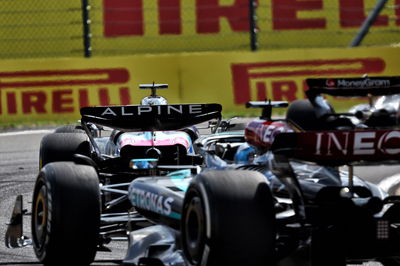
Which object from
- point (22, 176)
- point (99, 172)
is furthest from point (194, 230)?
point (22, 176)

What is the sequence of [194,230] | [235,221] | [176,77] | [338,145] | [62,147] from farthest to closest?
[176,77] → [62,147] → [194,230] → [338,145] → [235,221]

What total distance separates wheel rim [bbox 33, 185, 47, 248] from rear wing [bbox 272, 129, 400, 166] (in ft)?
5.56

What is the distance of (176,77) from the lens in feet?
50.0

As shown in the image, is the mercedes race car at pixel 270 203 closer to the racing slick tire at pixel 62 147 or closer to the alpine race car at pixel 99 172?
the alpine race car at pixel 99 172

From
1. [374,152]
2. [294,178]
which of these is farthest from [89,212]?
[374,152]

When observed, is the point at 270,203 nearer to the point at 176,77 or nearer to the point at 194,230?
the point at 194,230

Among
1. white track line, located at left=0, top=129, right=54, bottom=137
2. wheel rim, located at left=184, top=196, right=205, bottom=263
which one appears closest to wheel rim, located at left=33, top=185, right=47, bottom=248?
wheel rim, located at left=184, top=196, right=205, bottom=263

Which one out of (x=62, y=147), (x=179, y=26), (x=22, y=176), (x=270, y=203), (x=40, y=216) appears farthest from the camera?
(x=179, y=26)

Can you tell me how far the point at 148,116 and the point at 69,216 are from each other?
2.24 metres

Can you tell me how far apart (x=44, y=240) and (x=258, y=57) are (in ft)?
30.9

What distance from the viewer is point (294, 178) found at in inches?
210

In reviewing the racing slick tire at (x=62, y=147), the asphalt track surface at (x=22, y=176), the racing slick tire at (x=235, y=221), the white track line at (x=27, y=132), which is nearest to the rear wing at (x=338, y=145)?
the racing slick tire at (x=235, y=221)

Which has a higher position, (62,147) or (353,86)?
(353,86)

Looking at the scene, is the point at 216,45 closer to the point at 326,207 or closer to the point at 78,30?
the point at 78,30
